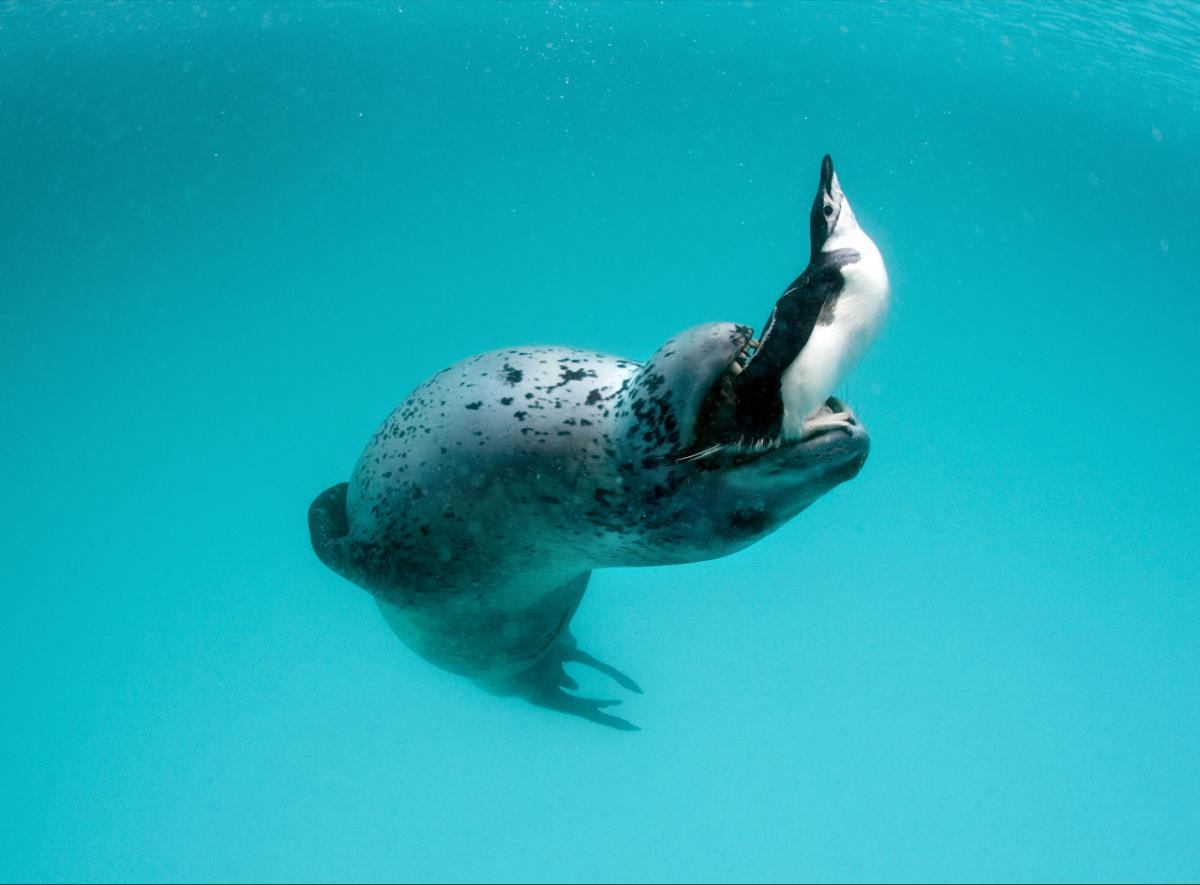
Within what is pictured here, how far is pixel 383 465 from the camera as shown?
3025mm

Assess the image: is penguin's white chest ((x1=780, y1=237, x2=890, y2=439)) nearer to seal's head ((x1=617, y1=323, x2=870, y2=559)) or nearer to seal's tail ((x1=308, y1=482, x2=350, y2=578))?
seal's head ((x1=617, y1=323, x2=870, y2=559))

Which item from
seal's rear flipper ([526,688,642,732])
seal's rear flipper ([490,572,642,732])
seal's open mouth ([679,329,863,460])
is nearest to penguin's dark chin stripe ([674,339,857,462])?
seal's open mouth ([679,329,863,460])

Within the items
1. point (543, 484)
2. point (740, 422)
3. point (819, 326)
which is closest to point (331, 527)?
point (543, 484)

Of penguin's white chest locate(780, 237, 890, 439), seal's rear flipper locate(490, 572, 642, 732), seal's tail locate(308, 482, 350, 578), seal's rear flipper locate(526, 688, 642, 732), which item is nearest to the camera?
penguin's white chest locate(780, 237, 890, 439)

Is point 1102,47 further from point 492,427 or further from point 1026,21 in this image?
point 492,427

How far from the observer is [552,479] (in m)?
2.49

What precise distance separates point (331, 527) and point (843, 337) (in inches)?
89.8

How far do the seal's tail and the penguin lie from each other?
1.81m

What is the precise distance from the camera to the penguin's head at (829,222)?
1771 mm

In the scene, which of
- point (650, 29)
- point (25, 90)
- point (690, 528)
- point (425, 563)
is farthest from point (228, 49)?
point (690, 528)

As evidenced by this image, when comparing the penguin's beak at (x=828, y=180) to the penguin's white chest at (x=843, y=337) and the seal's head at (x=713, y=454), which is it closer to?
the penguin's white chest at (x=843, y=337)

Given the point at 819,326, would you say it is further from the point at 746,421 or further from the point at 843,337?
the point at 746,421

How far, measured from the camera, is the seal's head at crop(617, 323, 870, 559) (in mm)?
1939

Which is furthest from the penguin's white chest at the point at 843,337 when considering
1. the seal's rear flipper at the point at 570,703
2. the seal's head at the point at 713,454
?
the seal's rear flipper at the point at 570,703
